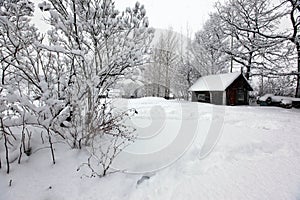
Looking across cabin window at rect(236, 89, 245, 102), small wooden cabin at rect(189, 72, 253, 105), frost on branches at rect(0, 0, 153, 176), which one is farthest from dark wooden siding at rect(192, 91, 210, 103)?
frost on branches at rect(0, 0, 153, 176)

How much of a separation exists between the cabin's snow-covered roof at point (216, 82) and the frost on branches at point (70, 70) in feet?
34.4

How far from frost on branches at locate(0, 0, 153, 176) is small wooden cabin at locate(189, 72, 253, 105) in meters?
10.4

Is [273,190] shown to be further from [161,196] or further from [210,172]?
[161,196]

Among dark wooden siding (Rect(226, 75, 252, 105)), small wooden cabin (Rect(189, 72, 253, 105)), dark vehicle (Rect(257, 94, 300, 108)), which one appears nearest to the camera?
dark vehicle (Rect(257, 94, 300, 108))

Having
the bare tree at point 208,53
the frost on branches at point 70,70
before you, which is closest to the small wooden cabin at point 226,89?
the bare tree at point 208,53

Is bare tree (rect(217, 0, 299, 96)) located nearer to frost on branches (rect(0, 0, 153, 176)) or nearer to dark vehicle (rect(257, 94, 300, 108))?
dark vehicle (rect(257, 94, 300, 108))

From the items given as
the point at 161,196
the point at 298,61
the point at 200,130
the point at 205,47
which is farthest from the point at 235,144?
the point at 205,47

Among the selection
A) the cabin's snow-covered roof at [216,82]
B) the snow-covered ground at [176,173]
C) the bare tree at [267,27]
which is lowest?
the snow-covered ground at [176,173]

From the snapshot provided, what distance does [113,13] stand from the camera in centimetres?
247

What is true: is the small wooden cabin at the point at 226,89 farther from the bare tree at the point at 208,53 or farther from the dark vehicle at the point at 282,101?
the bare tree at the point at 208,53

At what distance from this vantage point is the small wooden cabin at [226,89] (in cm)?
1171

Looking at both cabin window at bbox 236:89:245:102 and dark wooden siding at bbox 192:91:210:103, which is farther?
dark wooden siding at bbox 192:91:210:103

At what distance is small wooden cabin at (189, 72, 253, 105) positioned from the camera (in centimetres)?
1171

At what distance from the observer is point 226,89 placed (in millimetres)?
11594
